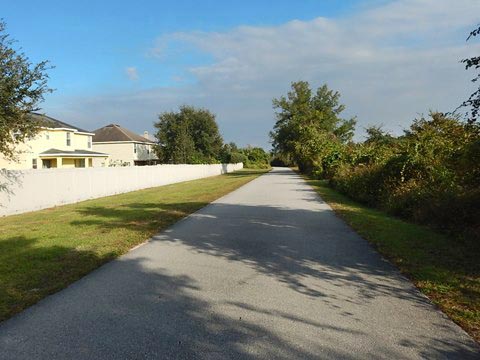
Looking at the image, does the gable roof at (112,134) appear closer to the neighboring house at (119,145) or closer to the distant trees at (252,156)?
the neighboring house at (119,145)

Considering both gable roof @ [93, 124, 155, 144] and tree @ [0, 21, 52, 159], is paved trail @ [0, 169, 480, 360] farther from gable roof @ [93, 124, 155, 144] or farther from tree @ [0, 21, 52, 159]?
gable roof @ [93, 124, 155, 144]

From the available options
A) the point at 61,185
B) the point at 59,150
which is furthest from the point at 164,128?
the point at 61,185

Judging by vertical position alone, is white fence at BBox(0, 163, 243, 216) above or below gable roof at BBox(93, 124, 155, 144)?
below

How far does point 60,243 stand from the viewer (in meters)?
9.13

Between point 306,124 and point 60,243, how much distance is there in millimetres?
49062

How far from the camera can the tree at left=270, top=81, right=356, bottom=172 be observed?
A: 1981 inches

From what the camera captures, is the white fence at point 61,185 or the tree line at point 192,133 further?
the tree line at point 192,133

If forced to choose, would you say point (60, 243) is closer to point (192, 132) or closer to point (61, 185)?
point (61, 185)

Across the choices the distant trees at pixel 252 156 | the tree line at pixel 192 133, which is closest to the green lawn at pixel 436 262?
the tree line at pixel 192 133

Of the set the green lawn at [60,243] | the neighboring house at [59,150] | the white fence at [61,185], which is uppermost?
the neighboring house at [59,150]

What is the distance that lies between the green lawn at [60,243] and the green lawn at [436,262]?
15.7ft

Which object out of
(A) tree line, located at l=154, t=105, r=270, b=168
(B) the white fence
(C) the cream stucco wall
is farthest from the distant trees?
(B) the white fence

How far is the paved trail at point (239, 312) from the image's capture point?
3.90 m

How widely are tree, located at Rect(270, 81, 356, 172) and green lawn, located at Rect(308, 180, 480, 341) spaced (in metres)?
35.0
